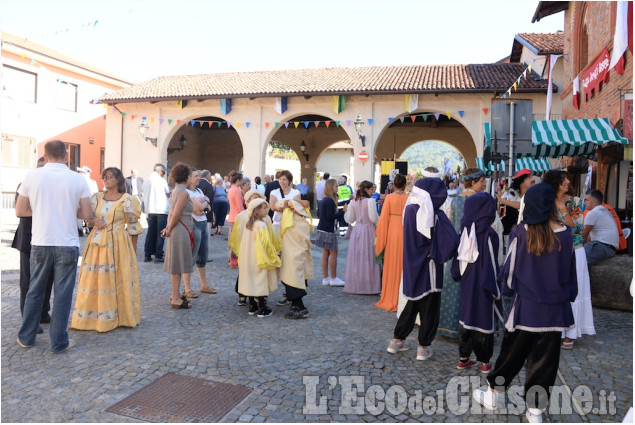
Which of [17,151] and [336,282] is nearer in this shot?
[336,282]

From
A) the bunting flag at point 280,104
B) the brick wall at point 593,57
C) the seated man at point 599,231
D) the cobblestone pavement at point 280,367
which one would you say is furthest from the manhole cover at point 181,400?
the bunting flag at point 280,104

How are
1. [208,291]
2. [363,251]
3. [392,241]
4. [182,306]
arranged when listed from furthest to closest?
[363,251]
[208,291]
[392,241]
[182,306]

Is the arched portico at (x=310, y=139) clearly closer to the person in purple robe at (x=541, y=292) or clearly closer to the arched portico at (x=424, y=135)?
the arched portico at (x=424, y=135)

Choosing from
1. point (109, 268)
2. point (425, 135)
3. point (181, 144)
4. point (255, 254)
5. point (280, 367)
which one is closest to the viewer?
point (280, 367)

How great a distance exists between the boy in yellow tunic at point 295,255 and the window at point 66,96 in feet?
73.8

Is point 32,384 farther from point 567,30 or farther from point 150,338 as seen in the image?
point 567,30

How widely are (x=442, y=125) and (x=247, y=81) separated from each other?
382 inches

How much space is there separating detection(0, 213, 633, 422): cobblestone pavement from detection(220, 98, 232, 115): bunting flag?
50.3 ft

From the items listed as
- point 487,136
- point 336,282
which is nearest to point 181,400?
point 336,282

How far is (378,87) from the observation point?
18.5m

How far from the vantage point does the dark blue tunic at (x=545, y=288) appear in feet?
Result: 10.3

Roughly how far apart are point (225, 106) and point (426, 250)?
17.5 metres

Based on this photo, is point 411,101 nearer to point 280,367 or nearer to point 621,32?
point 621,32

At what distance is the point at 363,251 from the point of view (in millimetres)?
7191
